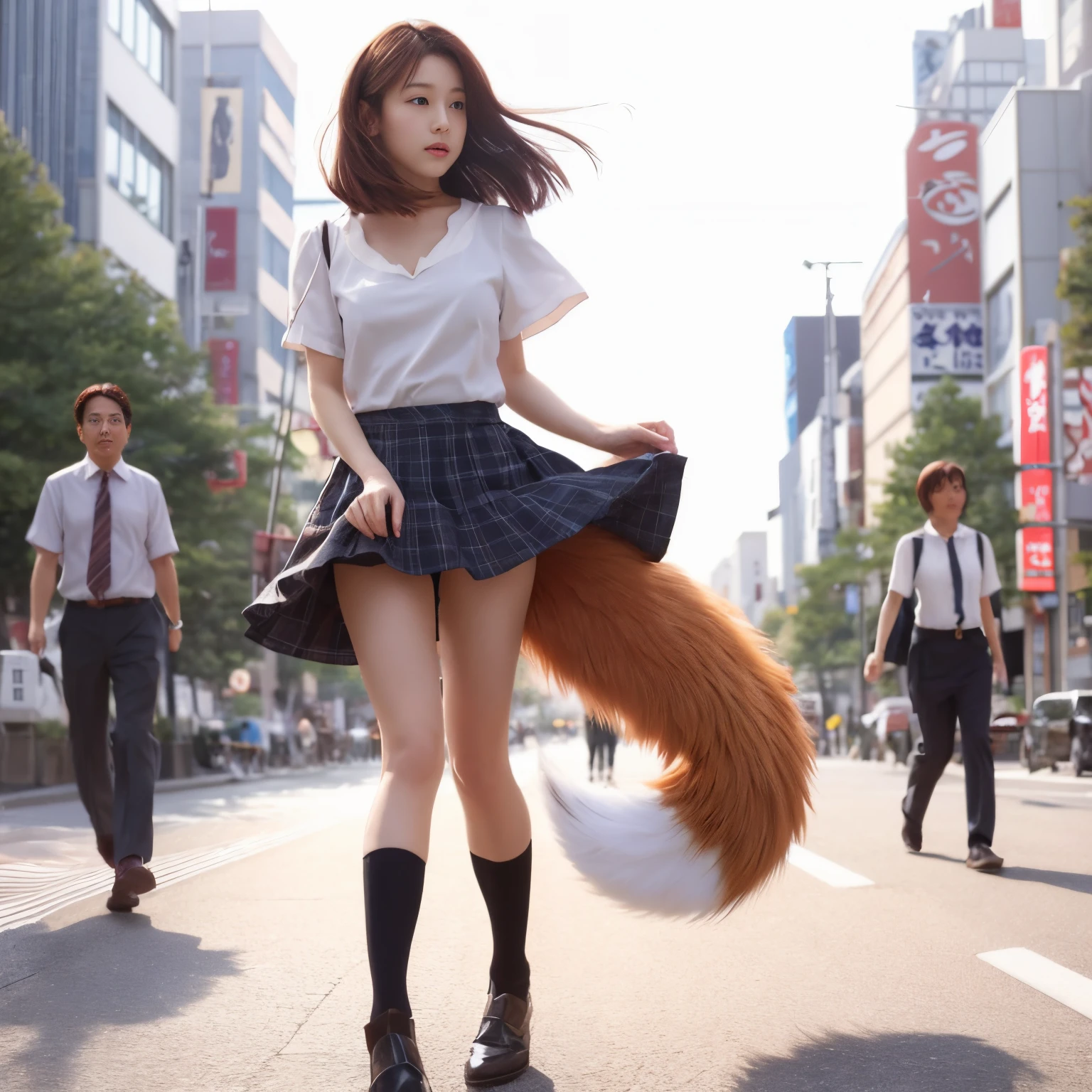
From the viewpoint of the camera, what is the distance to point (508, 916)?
3371 mm

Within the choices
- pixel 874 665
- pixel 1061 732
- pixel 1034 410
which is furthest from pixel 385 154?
pixel 1034 410

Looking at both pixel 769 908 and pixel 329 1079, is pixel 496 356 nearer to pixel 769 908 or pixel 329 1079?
pixel 329 1079

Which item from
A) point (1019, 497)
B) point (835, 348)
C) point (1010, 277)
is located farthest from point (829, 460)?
point (1019, 497)

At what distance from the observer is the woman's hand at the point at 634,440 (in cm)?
358

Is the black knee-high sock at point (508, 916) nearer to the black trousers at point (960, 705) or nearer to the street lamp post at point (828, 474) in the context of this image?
the black trousers at point (960, 705)

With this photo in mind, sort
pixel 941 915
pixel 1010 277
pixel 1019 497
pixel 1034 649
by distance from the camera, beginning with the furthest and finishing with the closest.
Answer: pixel 1010 277, pixel 1034 649, pixel 1019 497, pixel 941 915

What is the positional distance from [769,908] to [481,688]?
2.81 metres

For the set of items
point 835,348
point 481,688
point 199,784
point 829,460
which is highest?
point 835,348

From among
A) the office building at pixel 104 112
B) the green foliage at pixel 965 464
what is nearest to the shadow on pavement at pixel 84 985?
the office building at pixel 104 112

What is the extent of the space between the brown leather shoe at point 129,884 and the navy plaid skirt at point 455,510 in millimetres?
2619

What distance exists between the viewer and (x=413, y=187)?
345cm

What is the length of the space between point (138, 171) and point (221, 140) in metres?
27.5

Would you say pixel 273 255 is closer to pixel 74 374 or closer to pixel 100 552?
pixel 74 374

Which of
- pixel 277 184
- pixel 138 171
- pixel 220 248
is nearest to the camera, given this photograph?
pixel 138 171
